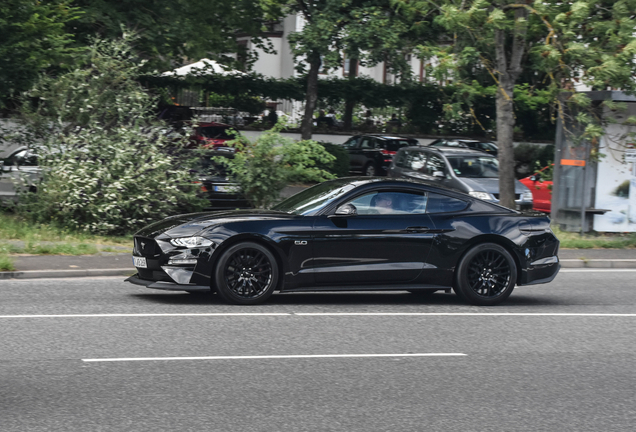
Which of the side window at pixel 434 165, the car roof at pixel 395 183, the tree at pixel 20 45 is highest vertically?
the tree at pixel 20 45

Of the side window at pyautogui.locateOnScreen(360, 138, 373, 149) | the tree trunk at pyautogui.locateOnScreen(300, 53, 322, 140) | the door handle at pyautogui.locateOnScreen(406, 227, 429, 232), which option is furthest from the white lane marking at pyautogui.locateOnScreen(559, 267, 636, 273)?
the tree trunk at pyautogui.locateOnScreen(300, 53, 322, 140)

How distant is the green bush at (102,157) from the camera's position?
49.2 ft

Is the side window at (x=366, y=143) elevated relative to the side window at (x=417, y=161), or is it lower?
elevated

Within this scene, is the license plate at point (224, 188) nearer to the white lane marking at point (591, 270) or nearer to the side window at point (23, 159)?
the side window at point (23, 159)

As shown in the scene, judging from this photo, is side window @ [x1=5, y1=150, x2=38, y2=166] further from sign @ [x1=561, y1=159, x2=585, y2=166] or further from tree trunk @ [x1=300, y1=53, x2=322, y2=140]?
tree trunk @ [x1=300, y1=53, x2=322, y2=140]

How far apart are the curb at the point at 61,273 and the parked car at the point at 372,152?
761 inches

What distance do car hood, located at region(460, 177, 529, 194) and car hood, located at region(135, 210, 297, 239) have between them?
10281 mm

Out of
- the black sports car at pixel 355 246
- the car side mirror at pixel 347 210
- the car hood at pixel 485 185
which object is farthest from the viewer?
the car hood at pixel 485 185

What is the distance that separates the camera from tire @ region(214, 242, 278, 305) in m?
9.41

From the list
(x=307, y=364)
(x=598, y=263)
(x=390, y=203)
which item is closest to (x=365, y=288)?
(x=390, y=203)

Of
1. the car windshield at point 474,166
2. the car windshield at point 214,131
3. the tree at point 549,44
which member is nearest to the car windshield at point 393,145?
the car windshield at point 214,131

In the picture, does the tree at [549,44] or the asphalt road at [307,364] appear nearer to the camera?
the asphalt road at [307,364]

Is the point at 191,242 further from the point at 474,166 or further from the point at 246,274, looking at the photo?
the point at 474,166

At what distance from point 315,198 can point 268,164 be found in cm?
623
